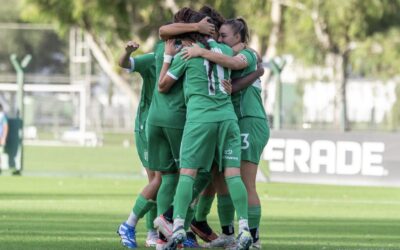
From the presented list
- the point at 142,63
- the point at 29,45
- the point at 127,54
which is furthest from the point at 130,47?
the point at 29,45

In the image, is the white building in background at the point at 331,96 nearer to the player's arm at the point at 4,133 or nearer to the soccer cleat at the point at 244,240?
the player's arm at the point at 4,133

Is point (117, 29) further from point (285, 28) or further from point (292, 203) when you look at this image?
point (292, 203)

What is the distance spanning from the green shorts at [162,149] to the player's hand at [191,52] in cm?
74

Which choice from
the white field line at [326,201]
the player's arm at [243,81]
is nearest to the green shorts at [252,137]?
the player's arm at [243,81]

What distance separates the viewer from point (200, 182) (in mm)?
11586

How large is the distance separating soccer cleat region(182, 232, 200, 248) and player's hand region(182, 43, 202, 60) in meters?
1.92

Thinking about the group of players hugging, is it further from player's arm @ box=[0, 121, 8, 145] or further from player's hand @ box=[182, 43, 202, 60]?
player's arm @ box=[0, 121, 8, 145]

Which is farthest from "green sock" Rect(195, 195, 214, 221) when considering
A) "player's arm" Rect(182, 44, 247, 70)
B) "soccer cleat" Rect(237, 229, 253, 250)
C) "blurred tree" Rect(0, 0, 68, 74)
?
"blurred tree" Rect(0, 0, 68, 74)

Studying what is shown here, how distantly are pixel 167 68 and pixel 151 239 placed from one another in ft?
5.90

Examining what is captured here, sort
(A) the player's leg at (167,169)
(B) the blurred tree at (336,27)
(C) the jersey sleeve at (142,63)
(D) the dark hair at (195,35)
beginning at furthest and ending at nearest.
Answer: (B) the blurred tree at (336,27) → (C) the jersey sleeve at (142,63) → (A) the player's leg at (167,169) → (D) the dark hair at (195,35)

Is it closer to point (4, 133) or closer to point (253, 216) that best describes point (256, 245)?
point (253, 216)

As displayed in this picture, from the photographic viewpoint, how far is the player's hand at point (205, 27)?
36.1 ft

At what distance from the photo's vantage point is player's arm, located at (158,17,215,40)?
1102 cm

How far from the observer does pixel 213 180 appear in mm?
11891
